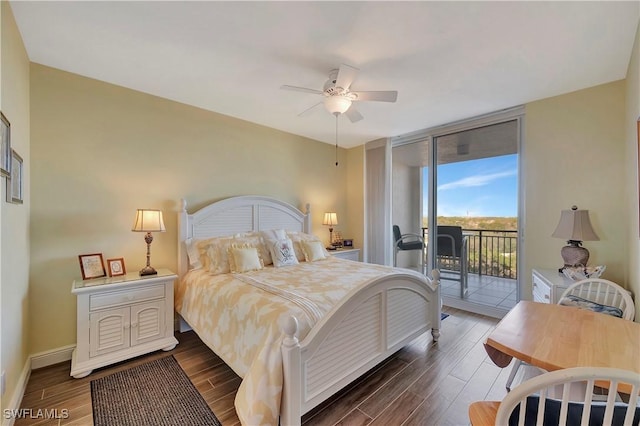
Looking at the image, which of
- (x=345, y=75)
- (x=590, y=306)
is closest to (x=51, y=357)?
(x=345, y=75)

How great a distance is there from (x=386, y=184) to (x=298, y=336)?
11.1ft

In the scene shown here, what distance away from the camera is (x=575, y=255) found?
2.53 meters

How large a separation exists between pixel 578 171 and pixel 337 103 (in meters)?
2.67

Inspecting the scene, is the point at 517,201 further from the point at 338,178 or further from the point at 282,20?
the point at 282,20

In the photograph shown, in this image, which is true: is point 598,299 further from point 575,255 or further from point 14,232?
point 14,232

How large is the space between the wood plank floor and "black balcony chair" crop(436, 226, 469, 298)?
1.43 meters

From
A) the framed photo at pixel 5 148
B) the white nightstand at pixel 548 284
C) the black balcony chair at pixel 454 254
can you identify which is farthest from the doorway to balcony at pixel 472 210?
the framed photo at pixel 5 148

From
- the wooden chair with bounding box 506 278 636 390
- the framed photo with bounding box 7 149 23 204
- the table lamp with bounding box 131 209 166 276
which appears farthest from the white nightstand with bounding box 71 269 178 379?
the wooden chair with bounding box 506 278 636 390

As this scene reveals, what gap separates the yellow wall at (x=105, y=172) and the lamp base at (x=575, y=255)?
3692 mm

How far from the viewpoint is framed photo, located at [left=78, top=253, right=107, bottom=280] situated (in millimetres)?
2422

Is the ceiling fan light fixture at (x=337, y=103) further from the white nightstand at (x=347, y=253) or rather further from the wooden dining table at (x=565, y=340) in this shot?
the white nightstand at (x=347, y=253)

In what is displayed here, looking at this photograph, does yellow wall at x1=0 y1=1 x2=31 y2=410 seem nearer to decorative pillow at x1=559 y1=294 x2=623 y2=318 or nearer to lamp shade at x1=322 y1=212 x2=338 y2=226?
lamp shade at x1=322 y1=212 x2=338 y2=226

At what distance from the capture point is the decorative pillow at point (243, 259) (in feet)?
8.98

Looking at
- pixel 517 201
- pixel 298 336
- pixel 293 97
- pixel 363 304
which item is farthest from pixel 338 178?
pixel 298 336
